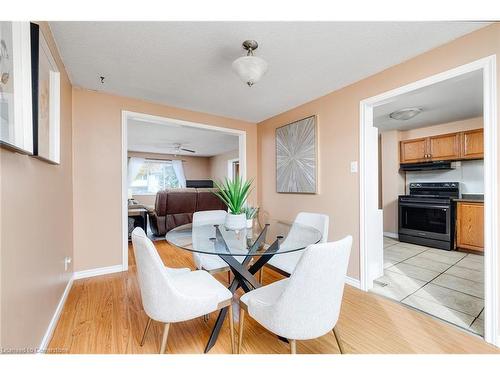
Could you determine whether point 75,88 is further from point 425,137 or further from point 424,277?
point 425,137

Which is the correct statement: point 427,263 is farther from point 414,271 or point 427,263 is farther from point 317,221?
point 317,221

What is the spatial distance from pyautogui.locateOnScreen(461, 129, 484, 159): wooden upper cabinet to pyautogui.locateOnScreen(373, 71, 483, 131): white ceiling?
29 centimetres

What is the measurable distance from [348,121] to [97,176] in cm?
299

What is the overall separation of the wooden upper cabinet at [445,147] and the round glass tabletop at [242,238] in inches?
140

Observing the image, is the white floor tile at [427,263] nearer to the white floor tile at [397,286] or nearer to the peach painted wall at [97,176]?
the white floor tile at [397,286]

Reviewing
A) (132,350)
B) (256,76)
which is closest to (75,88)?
Result: (256,76)

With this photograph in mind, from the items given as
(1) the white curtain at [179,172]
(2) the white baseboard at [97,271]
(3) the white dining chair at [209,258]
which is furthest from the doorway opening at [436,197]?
(1) the white curtain at [179,172]

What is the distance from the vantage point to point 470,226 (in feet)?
11.0

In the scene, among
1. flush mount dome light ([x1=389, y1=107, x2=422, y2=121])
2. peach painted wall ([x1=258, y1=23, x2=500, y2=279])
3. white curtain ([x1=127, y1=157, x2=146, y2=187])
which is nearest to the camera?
peach painted wall ([x1=258, y1=23, x2=500, y2=279])

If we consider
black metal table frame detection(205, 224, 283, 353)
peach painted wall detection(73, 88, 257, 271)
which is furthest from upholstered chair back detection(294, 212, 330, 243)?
peach painted wall detection(73, 88, 257, 271)

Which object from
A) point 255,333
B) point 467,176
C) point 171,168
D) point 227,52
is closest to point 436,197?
point 467,176

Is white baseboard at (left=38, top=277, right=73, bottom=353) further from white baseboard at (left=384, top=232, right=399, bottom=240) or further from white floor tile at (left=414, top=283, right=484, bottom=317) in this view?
white baseboard at (left=384, top=232, right=399, bottom=240)

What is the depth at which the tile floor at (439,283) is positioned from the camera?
5.91ft

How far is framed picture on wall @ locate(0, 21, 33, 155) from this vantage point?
33.1 inches
